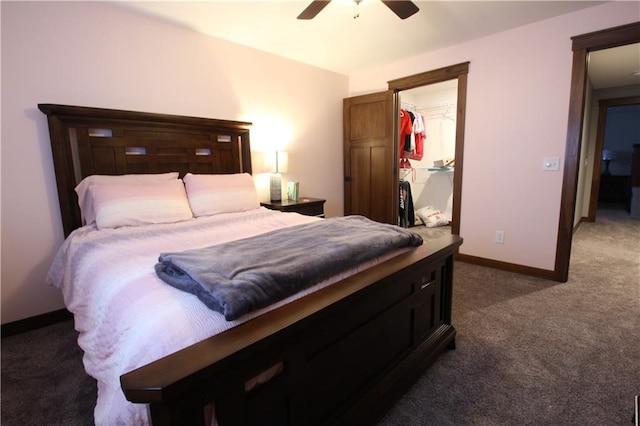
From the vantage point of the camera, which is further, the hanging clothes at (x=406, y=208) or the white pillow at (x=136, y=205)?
the hanging clothes at (x=406, y=208)

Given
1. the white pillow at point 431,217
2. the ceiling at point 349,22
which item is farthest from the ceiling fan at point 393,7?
the white pillow at point 431,217

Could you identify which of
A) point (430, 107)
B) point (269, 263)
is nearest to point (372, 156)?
point (430, 107)

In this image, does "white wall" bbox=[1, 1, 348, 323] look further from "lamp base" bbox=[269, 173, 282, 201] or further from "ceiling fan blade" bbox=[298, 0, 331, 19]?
"ceiling fan blade" bbox=[298, 0, 331, 19]

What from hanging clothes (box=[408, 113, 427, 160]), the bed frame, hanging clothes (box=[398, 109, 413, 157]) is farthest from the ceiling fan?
hanging clothes (box=[408, 113, 427, 160])

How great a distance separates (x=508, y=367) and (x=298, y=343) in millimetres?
1351

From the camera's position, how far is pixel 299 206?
322 cm

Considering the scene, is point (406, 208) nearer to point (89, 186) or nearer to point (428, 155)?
point (428, 155)

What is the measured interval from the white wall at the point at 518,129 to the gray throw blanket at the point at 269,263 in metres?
1.92

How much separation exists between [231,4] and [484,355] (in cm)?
298

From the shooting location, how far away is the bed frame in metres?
0.71

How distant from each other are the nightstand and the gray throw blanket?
148 cm

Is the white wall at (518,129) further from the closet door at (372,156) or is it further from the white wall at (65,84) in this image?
the white wall at (65,84)

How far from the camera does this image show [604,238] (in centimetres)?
405

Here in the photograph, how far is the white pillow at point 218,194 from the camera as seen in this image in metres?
2.45
